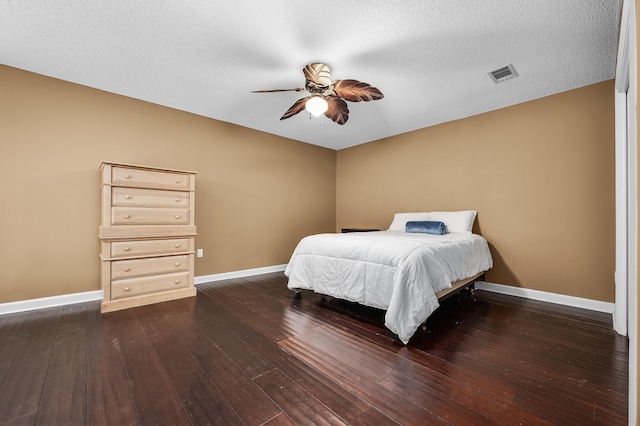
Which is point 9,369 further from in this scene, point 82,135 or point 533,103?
point 533,103

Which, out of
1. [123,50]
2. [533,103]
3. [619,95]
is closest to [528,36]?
[619,95]

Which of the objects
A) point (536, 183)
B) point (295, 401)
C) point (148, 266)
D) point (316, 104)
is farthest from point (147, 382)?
point (536, 183)

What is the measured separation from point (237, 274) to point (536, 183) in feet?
13.6

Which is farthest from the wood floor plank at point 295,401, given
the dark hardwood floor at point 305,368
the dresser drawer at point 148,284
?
the dresser drawer at point 148,284

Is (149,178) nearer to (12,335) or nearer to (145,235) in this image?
(145,235)

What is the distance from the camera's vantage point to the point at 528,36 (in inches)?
85.7

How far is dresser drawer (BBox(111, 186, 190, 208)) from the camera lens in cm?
282

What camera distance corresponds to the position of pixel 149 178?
9.88 feet

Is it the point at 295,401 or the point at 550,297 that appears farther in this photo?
the point at 550,297

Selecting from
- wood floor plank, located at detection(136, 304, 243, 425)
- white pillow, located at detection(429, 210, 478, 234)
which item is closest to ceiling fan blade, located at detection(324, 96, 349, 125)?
white pillow, located at detection(429, 210, 478, 234)

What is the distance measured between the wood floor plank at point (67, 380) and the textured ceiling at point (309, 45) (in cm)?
242

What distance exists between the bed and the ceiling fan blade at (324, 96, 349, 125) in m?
1.37

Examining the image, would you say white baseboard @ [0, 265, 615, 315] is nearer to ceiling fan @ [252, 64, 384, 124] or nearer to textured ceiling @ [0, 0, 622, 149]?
textured ceiling @ [0, 0, 622, 149]

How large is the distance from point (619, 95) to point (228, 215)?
4491 millimetres
